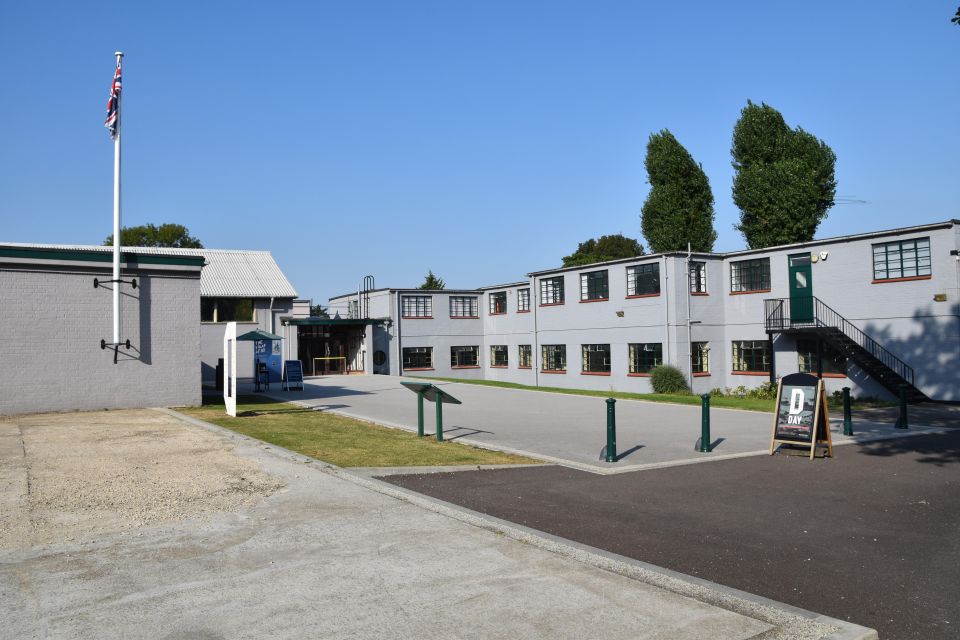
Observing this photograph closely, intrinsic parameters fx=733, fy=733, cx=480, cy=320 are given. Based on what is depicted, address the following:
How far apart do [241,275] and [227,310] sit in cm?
300

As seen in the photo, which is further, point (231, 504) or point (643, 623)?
point (231, 504)

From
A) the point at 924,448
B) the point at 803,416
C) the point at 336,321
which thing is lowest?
the point at 924,448

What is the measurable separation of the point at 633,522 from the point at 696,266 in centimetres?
2914

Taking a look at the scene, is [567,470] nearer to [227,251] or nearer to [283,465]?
[283,465]

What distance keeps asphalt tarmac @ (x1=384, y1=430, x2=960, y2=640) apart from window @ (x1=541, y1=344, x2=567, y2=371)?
28.3m

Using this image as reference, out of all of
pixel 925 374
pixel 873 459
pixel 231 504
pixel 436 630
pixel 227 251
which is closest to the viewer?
pixel 436 630

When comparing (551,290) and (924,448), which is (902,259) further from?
(551,290)

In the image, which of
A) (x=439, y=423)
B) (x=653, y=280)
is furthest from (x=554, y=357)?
(x=439, y=423)

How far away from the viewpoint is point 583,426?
59.3ft

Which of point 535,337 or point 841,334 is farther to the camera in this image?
point 535,337

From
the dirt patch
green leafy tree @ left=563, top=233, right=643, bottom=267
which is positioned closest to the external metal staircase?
the dirt patch

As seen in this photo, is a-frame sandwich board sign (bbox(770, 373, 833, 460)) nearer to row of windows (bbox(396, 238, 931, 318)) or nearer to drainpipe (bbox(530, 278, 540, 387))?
row of windows (bbox(396, 238, 931, 318))

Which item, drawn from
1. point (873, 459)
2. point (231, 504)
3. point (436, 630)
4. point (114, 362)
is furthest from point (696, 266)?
point (436, 630)

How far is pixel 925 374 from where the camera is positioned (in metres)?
27.0
